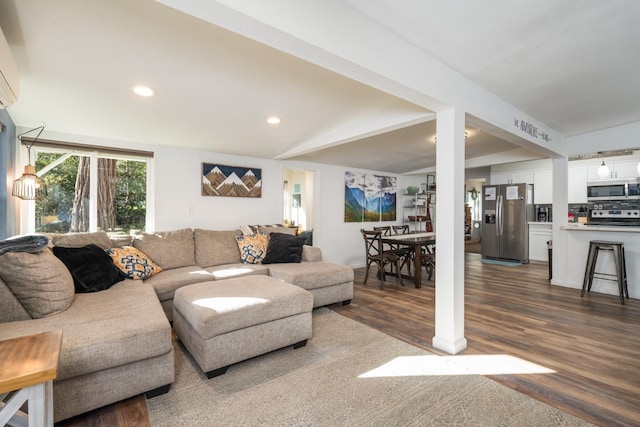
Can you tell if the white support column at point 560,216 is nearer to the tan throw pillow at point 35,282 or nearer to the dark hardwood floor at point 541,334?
the dark hardwood floor at point 541,334

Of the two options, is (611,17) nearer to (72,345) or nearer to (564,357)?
(564,357)

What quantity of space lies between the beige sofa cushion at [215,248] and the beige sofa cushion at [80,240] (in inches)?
35.9

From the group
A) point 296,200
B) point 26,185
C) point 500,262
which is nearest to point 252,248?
point 26,185

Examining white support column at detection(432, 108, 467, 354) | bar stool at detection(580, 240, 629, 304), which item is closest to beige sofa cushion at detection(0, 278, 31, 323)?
white support column at detection(432, 108, 467, 354)

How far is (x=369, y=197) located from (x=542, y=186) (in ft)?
12.4

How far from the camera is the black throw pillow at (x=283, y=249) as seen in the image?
368 cm

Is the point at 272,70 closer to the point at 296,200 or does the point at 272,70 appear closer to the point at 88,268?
the point at 88,268

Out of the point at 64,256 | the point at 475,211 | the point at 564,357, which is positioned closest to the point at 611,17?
the point at 564,357

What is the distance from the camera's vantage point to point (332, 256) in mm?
5418

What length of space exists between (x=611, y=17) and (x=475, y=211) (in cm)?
994

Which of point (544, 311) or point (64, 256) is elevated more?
point (64, 256)

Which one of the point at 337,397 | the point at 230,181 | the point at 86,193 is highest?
the point at 230,181

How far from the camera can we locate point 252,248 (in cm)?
377

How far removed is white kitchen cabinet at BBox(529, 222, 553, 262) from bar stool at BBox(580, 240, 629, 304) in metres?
2.28
